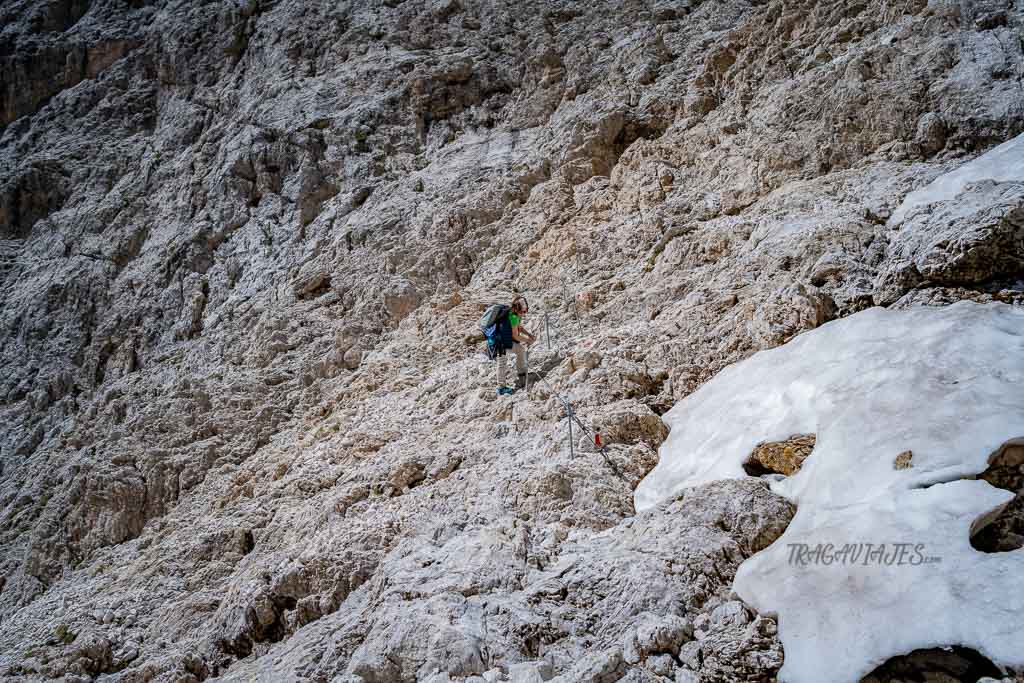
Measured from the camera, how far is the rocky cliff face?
21.5 feet

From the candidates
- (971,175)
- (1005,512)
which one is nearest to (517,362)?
(971,175)

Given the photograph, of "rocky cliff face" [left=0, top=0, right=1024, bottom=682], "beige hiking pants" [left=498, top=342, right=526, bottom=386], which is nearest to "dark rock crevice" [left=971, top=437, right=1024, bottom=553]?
"rocky cliff face" [left=0, top=0, right=1024, bottom=682]

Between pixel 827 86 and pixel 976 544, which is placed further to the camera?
pixel 827 86

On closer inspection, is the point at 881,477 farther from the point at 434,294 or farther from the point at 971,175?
the point at 434,294

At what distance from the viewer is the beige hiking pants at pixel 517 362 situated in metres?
9.70

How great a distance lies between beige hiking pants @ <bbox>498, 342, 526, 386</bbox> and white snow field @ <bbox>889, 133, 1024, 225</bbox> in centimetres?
458

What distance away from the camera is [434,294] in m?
13.4

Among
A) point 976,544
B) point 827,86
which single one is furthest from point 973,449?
point 827,86

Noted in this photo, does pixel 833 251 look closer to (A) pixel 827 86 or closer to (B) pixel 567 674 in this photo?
(A) pixel 827 86

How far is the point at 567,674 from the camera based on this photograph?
5172 millimetres

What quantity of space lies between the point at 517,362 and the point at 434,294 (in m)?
4.17

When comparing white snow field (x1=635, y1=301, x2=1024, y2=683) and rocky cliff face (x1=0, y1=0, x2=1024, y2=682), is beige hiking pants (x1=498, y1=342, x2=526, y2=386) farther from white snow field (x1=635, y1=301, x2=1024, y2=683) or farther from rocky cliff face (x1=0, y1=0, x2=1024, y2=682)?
white snow field (x1=635, y1=301, x2=1024, y2=683)

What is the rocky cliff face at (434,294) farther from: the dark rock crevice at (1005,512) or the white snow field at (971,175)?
the dark rock crevice at (1005,512)

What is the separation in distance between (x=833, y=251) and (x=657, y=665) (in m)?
5.11
